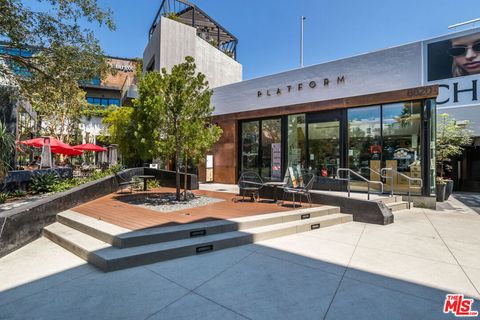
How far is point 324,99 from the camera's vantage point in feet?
37.2

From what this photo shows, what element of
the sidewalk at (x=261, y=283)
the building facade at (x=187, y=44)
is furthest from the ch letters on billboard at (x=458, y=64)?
the building facade at (x=187, y=44)

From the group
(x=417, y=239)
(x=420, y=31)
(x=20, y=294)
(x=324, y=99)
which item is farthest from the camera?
(x=420, y=31)

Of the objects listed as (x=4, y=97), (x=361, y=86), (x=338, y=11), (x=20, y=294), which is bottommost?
(x=20, y=294)

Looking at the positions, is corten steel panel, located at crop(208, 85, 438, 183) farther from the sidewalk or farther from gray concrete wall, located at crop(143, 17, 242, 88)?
gray concrete wall, located at crop(143, 17, 242, 88)

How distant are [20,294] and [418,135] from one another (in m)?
10.9

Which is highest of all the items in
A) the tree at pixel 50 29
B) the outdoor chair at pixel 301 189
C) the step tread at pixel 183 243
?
the tree at pixel 50 29

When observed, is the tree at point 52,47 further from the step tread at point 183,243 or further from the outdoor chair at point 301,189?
the outdoor chair at point 301,189

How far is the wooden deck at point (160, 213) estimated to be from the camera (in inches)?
220

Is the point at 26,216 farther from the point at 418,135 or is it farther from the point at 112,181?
the point at 418,135

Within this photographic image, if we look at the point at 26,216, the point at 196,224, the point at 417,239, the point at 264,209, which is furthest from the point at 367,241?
the point at 26,216

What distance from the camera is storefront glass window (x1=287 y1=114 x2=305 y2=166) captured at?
39.0 feet

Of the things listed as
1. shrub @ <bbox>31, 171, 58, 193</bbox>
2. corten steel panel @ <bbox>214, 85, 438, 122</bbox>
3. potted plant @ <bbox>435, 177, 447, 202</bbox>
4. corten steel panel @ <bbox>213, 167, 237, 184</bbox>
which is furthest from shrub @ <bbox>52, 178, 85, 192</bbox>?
potted plant @ <bbox>435, 177, 447, 202</bbox>

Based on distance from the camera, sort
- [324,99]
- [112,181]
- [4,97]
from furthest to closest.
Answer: [324,99]
[112,181]
[4,97]

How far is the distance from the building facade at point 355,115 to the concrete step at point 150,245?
3661mm
